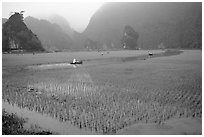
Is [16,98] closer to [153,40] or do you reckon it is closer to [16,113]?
[16,113]

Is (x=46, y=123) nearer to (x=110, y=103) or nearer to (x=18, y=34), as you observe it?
(x=110, y=103)

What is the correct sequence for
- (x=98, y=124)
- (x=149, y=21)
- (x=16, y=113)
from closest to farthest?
(x=98, y=124)
(x=16, y=113)
(x=149, y=21)

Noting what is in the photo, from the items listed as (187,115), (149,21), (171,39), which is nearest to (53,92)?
(187,115)

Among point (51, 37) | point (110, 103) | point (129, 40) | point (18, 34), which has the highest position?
point (51, 37)

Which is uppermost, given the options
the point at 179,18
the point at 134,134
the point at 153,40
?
the point at 179,18

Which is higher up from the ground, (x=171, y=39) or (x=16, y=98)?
(x=171, y=39)

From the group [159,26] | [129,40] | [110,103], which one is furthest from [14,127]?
[159,26]
